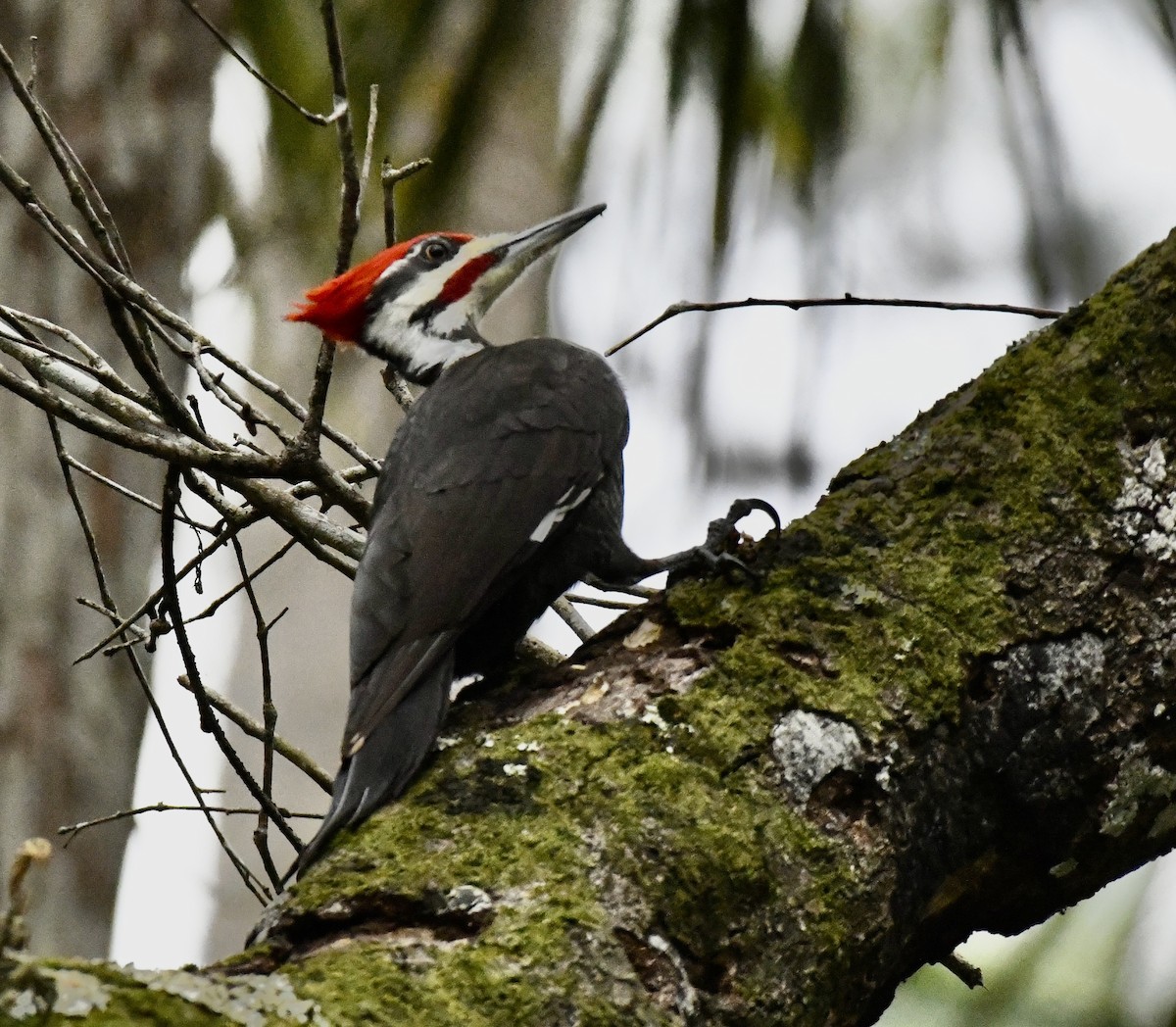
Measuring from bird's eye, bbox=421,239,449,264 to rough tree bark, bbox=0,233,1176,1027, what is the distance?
1.65 metres

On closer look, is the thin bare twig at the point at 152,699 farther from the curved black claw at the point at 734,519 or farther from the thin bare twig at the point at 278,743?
the curved black claw at the point at 734,519

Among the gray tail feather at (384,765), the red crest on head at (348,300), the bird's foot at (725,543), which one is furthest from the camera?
the red crest on head at (348,300)

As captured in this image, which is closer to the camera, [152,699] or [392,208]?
[152,699]

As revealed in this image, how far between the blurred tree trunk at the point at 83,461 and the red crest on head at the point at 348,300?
1.38 m

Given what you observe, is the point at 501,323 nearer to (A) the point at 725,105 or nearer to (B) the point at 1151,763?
(A) the point at 725,105

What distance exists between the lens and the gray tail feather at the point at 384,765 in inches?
64.4

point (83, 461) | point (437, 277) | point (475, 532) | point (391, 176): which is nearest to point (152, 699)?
point (475, 532)

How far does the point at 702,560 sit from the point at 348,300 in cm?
156

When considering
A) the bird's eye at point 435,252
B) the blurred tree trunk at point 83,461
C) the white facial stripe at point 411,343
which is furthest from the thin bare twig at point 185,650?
the blurred tree trunk at point 83,461

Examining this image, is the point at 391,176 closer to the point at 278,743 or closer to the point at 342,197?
the point at 342,197

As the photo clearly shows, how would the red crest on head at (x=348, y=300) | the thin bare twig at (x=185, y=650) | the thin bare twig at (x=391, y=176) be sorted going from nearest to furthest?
the thin bare twig at (x=185, y=650), the thin bare twig at (x=391, y=176), the red crest on head at (x=348, y=300)

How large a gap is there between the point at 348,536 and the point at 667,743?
1136mm

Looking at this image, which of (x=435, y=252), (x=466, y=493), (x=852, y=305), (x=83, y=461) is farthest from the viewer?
(x=83, y=461)

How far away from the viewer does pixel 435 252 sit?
3.42 metres
